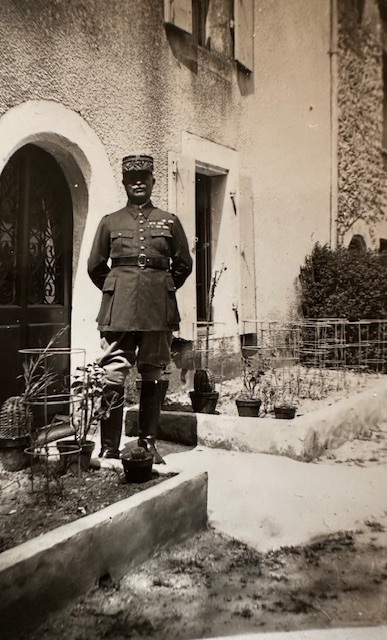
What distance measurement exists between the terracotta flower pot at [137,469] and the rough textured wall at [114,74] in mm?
2384

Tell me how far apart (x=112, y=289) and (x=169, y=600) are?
5.98 ft

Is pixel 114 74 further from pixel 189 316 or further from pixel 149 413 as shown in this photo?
pixel 149 413

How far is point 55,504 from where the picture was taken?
2.53 m

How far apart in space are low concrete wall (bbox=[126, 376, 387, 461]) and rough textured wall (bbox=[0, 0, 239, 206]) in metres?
2.01

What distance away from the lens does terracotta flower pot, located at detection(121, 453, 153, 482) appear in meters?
2.77

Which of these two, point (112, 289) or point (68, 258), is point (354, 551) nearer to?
point (112, 289)

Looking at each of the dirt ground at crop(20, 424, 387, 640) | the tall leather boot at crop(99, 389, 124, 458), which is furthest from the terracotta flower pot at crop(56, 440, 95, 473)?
the dirt ground at crop(20, 424, 387, 640)

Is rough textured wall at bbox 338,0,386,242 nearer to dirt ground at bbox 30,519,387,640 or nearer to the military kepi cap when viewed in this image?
the military kepi cap

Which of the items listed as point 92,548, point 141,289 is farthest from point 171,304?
point 92,548

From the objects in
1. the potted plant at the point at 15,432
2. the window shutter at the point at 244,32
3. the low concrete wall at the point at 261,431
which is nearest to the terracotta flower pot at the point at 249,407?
the low concrete wall at the point at 261,431

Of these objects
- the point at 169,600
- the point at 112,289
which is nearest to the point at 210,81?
the point at 112,289

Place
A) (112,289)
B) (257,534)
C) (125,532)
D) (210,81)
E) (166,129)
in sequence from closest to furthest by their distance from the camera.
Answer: (125,532)
(257,534)
(112,289)
(166,129)
(210,81)

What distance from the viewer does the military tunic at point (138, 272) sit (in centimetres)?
341

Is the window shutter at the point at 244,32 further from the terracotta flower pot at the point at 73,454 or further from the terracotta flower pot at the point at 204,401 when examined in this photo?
the terracotta flower pot at the point at 73,454
